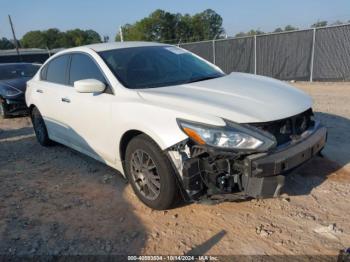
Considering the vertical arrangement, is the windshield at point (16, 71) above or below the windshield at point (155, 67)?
below

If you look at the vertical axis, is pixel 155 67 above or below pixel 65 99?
above

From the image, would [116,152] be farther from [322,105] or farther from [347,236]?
[322,105]

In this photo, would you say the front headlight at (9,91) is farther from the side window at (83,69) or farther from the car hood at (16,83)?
the side window at (83,69)

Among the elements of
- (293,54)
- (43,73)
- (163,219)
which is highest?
(43,73)

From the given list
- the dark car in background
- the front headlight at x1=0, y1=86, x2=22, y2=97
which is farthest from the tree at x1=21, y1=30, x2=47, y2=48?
the front headlight at x1=0, y1=86, x2=22, y2=97

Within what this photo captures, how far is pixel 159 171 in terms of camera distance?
3.31 m

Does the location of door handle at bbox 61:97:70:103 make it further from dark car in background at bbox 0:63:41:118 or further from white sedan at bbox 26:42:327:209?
dark car in background at bbox 0:63:41:118

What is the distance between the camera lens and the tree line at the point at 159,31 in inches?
2494

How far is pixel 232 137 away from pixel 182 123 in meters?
0.46

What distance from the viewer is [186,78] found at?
4109mm

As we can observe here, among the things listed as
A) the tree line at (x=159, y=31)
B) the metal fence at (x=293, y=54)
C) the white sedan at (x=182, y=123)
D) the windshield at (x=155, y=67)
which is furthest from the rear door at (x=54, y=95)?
the tree line at (x=159, y=31)

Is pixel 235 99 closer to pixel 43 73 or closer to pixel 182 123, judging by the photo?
pixel 182 123

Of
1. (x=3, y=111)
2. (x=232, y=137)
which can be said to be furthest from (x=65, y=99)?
(x=3, y=111)

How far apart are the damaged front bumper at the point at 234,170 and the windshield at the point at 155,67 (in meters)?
1.16
